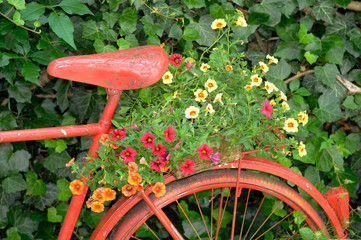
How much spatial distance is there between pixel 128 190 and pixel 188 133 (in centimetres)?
30

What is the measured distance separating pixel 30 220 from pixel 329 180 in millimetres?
1646

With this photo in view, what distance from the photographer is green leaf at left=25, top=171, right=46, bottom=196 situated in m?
2.10

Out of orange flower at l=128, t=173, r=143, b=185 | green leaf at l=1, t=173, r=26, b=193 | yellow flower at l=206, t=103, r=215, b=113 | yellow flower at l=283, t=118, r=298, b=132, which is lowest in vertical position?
green leaf at l=1, t=173, r=26, b=193

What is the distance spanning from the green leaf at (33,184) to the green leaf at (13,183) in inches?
1.6

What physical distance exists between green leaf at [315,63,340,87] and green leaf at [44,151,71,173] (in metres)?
1.34

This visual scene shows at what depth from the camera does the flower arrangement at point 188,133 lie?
1.43 meters

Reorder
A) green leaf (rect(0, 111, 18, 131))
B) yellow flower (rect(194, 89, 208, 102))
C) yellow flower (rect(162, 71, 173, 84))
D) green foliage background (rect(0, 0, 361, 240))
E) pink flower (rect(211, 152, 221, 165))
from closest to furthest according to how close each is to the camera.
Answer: pink flower (rect(211, 152, 221, 165)) → yellow flower (rect(194, 89, 208, 102)) → yellow flower (rect(162, 71, 173, 84)) → green foliage background (rect(0, 0, 361, 240)) → green leaf (rect(0, 111, 18, 131))

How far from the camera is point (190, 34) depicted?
1.91 metres

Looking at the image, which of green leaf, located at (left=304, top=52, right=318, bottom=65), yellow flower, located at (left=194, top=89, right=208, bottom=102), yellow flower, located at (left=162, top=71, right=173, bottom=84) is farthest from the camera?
→ green leaf, located at (left=304, top=52, right=318, bottom=65)

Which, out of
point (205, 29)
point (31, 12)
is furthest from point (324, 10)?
point (31, 12)

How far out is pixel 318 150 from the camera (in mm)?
2193

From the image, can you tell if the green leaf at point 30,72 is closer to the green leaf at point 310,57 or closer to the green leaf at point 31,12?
the green leaf at point 31,12

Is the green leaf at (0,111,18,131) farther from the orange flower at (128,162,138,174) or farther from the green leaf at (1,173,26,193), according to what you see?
the orange flower at (128,162,138,174)

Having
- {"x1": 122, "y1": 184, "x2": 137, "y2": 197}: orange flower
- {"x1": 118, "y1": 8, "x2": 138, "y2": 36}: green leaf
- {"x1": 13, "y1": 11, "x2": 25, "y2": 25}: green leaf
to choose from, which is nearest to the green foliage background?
{"x1": 118, "y1": 8, "x2": 138, "y2": 36}: green leaf
